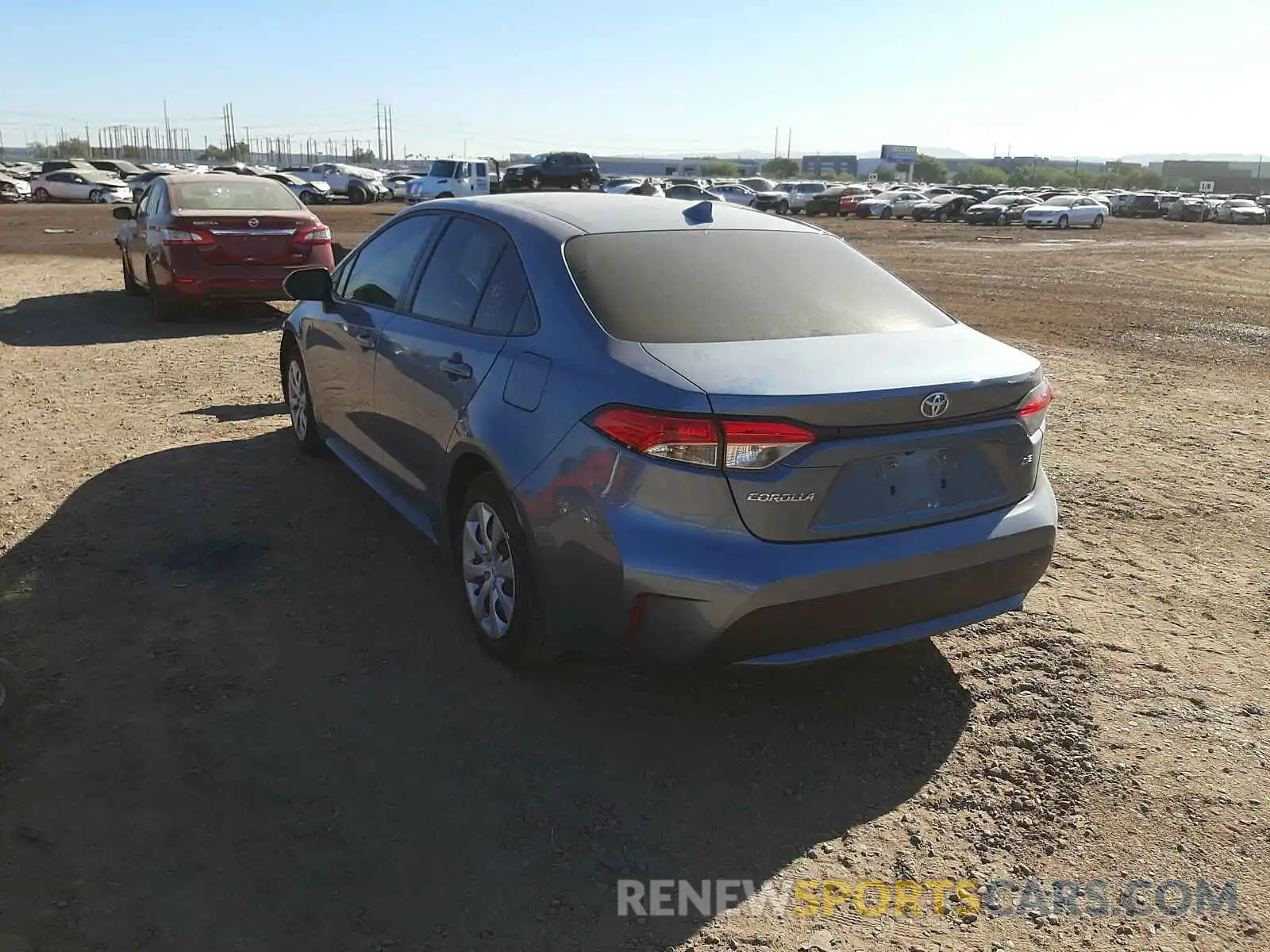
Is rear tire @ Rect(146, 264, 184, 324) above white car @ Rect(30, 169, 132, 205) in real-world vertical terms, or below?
below

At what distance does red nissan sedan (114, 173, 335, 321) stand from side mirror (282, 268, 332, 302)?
16.7 feet

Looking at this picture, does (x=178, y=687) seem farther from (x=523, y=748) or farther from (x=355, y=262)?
(x=355, y=262)

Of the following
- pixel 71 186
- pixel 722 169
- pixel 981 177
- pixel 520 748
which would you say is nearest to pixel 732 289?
pixel 520 748

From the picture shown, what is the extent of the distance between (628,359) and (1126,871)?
6.74 feet

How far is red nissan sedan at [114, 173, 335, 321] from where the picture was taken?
1023 centimetres

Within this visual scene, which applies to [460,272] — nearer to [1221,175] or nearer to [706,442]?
[706,442]

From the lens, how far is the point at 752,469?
2957mm

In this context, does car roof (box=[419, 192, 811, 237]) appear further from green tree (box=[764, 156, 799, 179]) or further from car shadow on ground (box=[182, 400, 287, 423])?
green tree (box=[764, 156, 799, 179])

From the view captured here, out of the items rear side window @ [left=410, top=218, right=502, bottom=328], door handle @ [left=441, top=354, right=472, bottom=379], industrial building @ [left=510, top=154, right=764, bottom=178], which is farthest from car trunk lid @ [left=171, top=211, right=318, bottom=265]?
industrial building @ [left=510, top=154, right=764, bottom=178]

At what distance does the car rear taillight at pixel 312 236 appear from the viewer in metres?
10.6

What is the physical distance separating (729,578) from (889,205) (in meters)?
47.4

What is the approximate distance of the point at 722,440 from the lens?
9.66 ft

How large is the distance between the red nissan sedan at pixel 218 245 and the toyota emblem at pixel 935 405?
8475 mm

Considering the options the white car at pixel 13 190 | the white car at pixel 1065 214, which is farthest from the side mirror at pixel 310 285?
the white car at pixel 13 190
